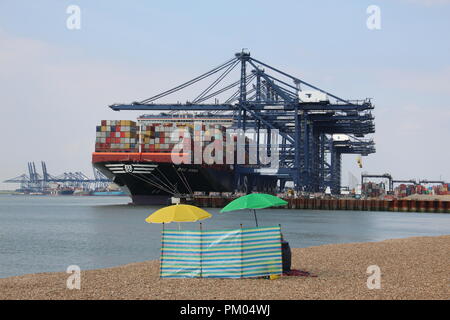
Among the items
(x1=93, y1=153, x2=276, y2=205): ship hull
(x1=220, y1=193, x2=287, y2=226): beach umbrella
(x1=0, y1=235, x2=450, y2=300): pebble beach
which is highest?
(x1=93, y1=153, x2=276, y2=205): ship hull

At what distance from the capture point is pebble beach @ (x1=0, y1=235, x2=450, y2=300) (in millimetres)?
12773

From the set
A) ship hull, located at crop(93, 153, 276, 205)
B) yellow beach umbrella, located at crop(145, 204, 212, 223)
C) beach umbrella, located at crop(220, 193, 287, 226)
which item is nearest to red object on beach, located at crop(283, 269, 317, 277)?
beach umbrella, located at crop(220, 193, 287, 226)

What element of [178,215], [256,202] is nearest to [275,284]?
[256,202]

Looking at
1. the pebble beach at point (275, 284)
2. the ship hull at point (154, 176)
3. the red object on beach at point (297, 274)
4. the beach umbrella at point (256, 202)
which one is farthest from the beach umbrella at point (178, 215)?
the ship hull at point (154, 176)

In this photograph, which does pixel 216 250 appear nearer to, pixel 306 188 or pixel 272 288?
pixel 272 288

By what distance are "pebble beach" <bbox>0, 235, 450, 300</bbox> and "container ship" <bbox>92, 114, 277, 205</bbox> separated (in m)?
62.7

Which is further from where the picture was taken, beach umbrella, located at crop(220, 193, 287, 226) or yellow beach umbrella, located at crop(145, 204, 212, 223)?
beach umbrella, located at crop(220, 193, 287, 226)

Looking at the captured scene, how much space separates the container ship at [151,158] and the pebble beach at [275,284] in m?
62.7

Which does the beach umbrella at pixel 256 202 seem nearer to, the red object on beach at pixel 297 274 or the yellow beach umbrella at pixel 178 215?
the yellow beach umbrella at pixel 178 215

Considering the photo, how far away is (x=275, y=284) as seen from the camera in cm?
1424

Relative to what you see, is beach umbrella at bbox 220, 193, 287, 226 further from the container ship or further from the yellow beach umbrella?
the container ship

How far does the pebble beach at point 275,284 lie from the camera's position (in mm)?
12773
